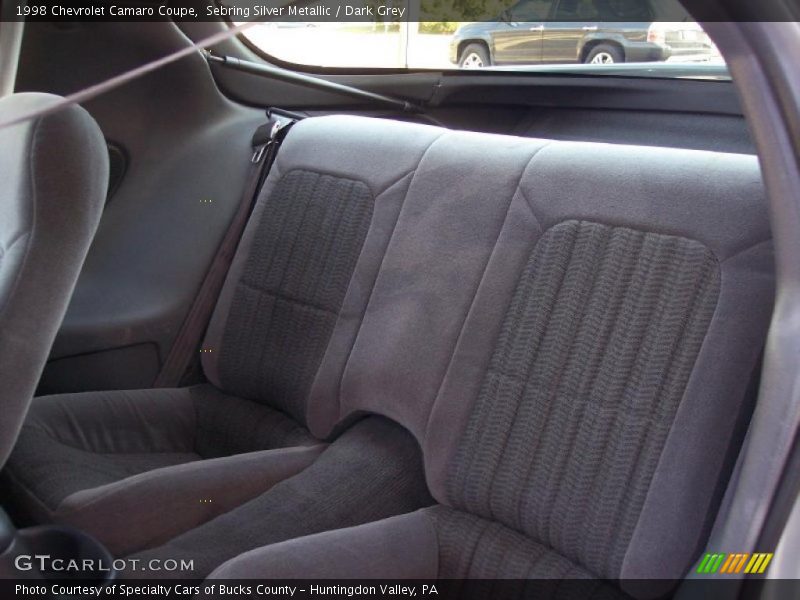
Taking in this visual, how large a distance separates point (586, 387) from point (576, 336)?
0.24 feet

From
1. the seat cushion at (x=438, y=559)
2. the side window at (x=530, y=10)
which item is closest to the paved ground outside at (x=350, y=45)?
the side window at (x=530, y=10)

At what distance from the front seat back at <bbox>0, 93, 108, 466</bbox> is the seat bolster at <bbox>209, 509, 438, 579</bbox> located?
1.16ft

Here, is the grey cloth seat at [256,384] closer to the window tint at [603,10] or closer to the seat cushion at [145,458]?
the seat cushion at [145,458]

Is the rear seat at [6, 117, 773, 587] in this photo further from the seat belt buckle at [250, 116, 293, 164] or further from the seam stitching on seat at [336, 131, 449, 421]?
the seat belt buckle at [250, 116, 293, 164]

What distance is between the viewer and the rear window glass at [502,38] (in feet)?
5.93

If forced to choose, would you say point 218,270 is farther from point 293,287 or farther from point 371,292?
point 371,292

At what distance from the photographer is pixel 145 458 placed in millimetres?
1733

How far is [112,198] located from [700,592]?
149cm

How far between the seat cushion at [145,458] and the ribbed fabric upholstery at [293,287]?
6 centimetres

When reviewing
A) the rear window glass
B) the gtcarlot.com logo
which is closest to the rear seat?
the gtcarlot.com logo

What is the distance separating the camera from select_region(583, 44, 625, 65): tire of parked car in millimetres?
1924

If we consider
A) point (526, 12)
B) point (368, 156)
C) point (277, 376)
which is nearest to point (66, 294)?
point (277, 376)

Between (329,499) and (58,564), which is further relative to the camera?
(329,499)

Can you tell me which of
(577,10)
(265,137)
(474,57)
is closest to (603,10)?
(577,10)
